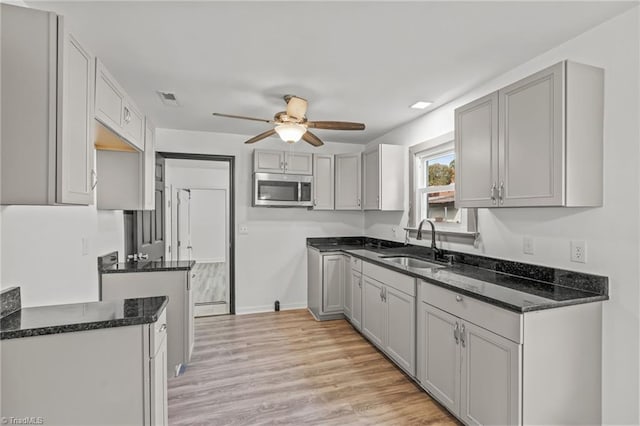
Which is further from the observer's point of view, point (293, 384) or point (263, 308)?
point (263, 308)

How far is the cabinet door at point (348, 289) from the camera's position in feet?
12.4

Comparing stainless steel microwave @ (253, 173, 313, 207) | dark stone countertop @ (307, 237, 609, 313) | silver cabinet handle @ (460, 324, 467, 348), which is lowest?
silver cabinet handle @ (460, 324, 467, 348)

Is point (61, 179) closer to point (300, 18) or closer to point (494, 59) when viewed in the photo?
point (300, 18)

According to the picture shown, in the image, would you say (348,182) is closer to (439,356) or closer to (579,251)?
(439,356)

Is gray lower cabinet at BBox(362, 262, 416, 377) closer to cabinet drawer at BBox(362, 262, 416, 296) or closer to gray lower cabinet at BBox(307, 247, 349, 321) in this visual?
cabinet drawer at BBox(362, 262, 416, 296)

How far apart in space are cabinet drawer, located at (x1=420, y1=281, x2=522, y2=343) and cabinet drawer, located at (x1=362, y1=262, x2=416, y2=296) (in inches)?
5.8

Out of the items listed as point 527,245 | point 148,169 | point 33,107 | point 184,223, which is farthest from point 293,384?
point 184,223

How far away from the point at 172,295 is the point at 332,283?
1929 mm

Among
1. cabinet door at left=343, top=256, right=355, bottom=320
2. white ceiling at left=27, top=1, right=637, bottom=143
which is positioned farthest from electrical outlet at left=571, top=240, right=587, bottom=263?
cabinet door at left=343, top=256, right=355, bottom=320

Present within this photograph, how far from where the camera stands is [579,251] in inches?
76.3

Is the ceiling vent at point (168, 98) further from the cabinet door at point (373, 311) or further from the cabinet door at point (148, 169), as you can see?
the cabinet door at point (373, 311)

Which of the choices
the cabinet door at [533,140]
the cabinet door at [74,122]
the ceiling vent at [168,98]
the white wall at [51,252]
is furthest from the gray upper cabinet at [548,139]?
the white wall at [51,252]

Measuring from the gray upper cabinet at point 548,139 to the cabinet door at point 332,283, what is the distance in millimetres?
2201

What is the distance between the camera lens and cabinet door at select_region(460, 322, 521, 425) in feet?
5.43
